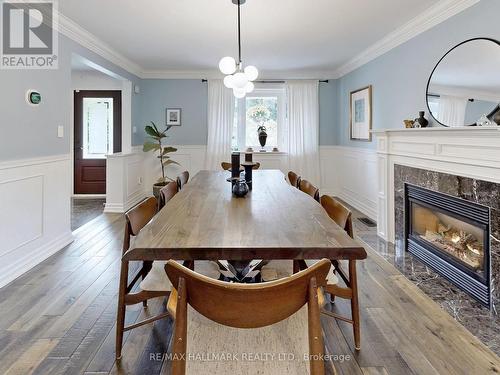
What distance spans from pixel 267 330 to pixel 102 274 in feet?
6.29

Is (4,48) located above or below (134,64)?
below

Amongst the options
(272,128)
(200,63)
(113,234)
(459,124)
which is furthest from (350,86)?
(113,234)

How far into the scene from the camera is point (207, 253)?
1.23 meters

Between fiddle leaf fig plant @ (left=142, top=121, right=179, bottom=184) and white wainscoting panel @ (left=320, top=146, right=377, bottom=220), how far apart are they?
2892 millimetres

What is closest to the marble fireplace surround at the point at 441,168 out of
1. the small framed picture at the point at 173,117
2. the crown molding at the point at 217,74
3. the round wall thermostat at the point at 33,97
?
the crown molding at the point at 217,74

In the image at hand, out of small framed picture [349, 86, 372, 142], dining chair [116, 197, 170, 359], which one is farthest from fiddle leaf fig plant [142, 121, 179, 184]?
dining chair [116, 197, 170, 359]

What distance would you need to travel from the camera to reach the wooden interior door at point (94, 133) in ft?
21.3

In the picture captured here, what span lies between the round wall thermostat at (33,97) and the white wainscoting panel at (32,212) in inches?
20.4

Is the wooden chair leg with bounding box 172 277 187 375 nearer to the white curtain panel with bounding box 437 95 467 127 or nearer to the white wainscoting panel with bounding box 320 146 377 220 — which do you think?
the white curtain panel with bounding box 437 95 467 127

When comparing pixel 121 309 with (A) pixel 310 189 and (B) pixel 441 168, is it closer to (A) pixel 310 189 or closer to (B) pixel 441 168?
(A) pixel 310 189

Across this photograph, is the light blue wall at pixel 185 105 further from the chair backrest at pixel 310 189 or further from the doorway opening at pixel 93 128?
the chair backrest at pixel 310 189

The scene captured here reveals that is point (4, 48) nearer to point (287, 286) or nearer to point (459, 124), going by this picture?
point (287, 286)

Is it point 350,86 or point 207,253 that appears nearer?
point 207,253

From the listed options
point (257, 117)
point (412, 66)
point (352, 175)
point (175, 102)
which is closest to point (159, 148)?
point (175, 102)
